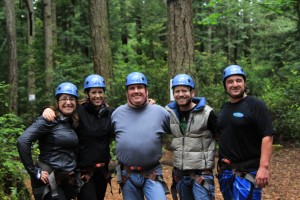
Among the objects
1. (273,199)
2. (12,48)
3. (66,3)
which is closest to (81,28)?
(66,3)

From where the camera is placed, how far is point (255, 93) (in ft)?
48.1

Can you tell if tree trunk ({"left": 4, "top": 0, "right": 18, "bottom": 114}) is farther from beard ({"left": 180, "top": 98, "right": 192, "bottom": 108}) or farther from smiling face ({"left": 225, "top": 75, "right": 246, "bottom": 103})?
smiling face ({"left": 225, "top": 75, "right": 246, "bottom": 103})

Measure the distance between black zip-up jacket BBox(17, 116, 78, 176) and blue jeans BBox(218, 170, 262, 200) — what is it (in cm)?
189

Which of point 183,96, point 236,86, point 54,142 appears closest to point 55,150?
point 54,142

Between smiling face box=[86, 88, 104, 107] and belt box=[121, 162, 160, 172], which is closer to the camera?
belt box=[121, 162, 160, 172]

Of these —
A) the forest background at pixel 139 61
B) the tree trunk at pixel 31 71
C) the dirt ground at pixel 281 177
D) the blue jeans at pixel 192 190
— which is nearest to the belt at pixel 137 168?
the blue jeans at pixel 192 190

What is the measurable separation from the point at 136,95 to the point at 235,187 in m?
1.63

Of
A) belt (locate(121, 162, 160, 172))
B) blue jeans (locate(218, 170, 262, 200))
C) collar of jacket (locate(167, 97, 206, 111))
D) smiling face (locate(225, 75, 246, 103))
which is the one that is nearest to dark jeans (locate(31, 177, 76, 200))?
belt (locate(121, 162, 160, 172))

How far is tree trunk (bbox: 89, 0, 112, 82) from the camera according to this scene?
32.4ft

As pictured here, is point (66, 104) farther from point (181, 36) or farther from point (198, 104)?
point (181, 36)

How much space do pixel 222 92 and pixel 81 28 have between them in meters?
14.1

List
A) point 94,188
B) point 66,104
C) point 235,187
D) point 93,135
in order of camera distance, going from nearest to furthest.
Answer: point 235,187, point 66,104, point 93,135, point 94,188

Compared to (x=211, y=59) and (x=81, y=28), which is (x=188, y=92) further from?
(x=81, y=28)

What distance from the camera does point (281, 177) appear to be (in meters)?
8.66
